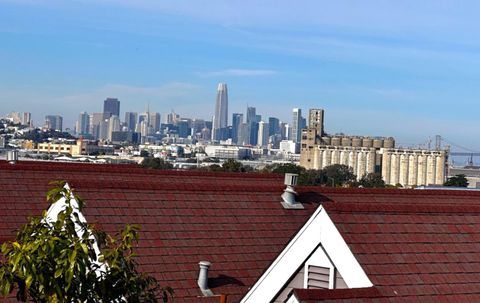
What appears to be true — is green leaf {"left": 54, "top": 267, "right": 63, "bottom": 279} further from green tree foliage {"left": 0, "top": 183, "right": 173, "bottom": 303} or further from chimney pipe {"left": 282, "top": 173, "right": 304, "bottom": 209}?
chimney pipe {"left": 282, "top": 173, "right": 304, "bottom": 209}

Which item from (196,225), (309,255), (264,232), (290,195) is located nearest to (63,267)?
(309,255)

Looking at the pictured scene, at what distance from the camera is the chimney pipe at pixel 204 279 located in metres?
11.1

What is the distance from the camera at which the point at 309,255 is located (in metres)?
10.2

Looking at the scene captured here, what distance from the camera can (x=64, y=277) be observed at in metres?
6.42

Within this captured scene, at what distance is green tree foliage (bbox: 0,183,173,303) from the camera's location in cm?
636

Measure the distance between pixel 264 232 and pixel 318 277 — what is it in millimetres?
2617

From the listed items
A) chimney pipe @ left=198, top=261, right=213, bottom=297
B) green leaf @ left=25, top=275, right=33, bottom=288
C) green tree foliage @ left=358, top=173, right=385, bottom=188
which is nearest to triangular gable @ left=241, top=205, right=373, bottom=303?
chimney pipe @ left=198, top=261, right=213, bottom=297

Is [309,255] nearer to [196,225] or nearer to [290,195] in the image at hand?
[196,225]

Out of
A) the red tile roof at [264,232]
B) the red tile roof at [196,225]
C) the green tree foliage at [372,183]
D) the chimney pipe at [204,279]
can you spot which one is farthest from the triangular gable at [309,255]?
the green tree foliage at [372,183]

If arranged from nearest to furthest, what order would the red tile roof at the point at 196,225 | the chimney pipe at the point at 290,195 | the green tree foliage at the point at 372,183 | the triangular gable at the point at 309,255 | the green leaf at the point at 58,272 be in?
the green leaf at the point at 58,272 → the triangular gable at the point at 309,255 → the red tile roof at the point at 196,225 → the chimney pipe at the point at 290,195 → the green tree foliage at the point at 372,183

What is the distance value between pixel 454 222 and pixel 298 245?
2.28 m

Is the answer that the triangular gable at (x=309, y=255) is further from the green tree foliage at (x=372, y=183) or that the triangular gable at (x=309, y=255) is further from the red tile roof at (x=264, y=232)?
the green tree foliage at (x=372, y=183)

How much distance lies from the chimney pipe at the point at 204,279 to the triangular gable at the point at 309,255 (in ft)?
2.12

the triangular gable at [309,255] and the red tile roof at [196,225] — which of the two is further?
the red tile roof at [196,225]
